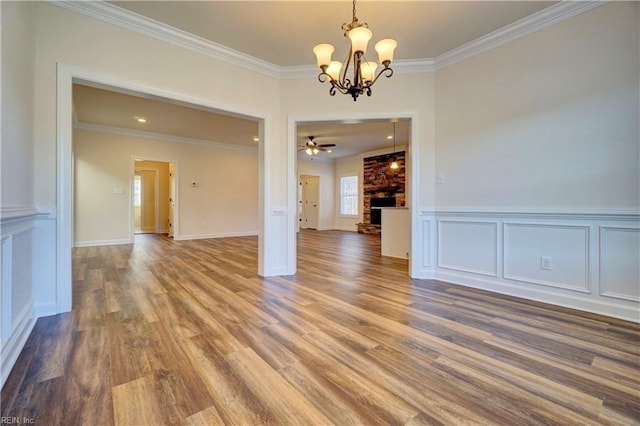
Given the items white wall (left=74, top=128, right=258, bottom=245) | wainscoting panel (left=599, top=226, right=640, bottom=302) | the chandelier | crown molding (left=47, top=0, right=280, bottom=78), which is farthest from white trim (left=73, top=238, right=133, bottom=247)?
wainscoting panel (left=599, top=226, right=640, bottom=302)

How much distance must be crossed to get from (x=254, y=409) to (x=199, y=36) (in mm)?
3411

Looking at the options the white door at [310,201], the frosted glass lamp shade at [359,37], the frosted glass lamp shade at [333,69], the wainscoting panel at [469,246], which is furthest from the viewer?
the white door at [310,201]

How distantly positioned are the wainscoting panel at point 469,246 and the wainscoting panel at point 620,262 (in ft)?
2.71

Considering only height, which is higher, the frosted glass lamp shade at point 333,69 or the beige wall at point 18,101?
the frosted glass lamp shade at point 333,69

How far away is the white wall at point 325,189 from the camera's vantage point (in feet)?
34.3

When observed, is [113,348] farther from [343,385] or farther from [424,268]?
[424,268]

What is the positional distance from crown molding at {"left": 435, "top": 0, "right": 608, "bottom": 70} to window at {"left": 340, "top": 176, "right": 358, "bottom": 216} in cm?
683

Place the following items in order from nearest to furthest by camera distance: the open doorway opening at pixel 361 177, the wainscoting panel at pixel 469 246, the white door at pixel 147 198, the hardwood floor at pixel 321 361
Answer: the hardwood floor at pixel 321 361 < the wainscoting panel at pixel 469 246 < the open doorway opening at pixel 361 177 < the white door at pixel 147 198

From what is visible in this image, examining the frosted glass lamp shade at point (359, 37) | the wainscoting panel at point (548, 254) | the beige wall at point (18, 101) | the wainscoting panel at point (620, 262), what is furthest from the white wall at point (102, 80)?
the wainscoting panel at point (620, 262)

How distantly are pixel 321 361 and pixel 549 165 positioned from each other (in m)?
2.77

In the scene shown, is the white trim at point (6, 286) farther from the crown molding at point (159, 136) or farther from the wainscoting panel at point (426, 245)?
the crown molding at point (159, 136)

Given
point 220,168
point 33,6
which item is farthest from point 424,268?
point 220,168

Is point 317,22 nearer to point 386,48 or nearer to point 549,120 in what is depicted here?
point 386,48

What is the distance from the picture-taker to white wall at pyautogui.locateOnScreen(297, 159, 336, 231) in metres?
10.4
